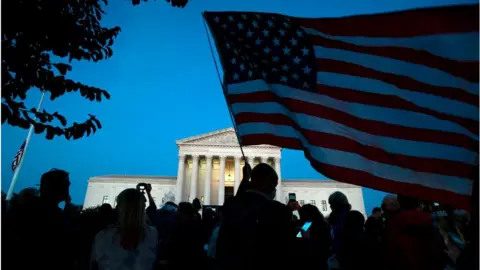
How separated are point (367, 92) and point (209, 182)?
4521cm

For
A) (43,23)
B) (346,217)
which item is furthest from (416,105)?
(43,23)

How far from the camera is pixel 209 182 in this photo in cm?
4697

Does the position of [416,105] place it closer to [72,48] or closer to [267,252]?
[267,252]

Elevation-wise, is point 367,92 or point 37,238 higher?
point 367,92

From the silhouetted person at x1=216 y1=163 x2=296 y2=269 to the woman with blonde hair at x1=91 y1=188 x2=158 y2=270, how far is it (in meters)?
1.12

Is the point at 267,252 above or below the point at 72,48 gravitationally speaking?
below

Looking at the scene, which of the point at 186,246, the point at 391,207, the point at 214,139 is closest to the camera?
the point at 391,207

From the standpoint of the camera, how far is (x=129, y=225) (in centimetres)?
310

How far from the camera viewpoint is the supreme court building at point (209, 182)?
4725 centimetres

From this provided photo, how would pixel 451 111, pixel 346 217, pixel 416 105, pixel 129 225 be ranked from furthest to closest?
pixel 346 217 < pixel 129 225 < pixel 416 105 < pixel 451 111

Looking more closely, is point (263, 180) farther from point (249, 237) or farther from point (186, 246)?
point (186, 246)

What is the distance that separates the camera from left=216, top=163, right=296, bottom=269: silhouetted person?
229 centimetres

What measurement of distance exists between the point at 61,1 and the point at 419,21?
4125 mm

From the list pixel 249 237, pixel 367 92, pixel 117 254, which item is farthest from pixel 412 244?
pixel 117 254
